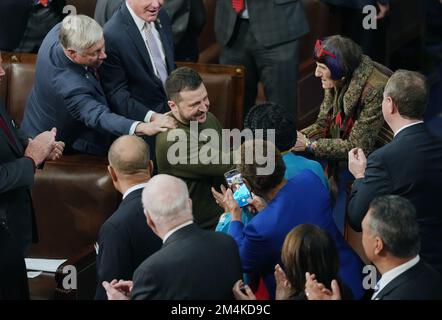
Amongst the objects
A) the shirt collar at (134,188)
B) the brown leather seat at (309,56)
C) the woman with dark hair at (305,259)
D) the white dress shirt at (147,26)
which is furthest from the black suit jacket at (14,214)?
the brown leather seat at (309,56)

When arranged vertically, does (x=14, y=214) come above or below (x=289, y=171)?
below

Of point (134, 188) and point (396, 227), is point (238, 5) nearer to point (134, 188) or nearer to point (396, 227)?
point (134, 188)

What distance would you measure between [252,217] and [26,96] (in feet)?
6.59

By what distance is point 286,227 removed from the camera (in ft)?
12.5

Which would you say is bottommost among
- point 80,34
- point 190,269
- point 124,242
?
point 124,242

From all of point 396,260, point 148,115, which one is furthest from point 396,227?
point 148,115

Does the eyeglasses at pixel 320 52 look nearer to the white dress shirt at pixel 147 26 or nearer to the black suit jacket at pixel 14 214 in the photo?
the white dress shirt at pixel 147 26

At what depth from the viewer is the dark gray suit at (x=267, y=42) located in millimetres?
5863

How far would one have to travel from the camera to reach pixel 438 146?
4066mm

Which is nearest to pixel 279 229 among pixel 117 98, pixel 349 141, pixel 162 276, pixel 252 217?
pixel 252 217

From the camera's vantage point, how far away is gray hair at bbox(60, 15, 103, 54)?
476cm

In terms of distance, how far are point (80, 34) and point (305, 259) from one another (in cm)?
183

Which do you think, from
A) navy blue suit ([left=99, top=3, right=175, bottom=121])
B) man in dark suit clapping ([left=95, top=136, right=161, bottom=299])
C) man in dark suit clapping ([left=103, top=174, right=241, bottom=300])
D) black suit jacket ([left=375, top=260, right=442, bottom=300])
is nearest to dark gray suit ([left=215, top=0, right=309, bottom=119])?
navy blue suit ([left=99, top=3, right=175, bottom=121])

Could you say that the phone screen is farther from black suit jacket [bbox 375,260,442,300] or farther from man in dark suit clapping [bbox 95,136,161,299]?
black suit jacket [bbox 375,260,442,300]
